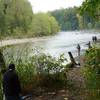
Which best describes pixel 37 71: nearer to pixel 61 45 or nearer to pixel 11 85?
pixel 11 85

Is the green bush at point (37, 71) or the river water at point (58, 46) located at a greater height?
the green bush at point (37, 71)

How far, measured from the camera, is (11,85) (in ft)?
36.0

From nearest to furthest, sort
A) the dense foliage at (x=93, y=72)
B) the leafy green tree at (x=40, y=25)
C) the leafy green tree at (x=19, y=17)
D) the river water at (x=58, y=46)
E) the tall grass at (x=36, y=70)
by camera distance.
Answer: the dense foliage at (x=93, y=72)
the tall grass at (x=36, y=70)
the river water at (x=58, y=46)
the leafy green tree at (x=19, y=17)
the leafy green tree at (x=40, y=25)

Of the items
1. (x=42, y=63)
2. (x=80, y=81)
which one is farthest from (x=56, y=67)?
(x=80, y=81)

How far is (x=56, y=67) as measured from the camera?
1609 cm

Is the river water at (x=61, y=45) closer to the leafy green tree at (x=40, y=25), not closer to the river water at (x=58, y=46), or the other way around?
the river water at (x=58, y=46)

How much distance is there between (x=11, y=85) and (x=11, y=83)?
6cm

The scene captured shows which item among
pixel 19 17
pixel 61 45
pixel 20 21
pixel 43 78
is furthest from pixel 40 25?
pixel 43 78

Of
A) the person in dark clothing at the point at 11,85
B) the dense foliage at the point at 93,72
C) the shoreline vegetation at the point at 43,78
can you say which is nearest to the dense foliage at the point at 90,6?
the dense foliage at the point at 93,72

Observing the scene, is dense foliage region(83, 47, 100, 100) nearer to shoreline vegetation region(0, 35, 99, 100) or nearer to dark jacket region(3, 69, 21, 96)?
shoreline vegetation region(0, 35, 99, 100)

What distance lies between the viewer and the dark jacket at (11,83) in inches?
430

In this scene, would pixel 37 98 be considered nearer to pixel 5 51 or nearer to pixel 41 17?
pixel 5 51

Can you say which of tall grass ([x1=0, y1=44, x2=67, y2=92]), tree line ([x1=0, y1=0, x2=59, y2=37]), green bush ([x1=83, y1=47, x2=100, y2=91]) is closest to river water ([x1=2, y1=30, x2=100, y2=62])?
tall grass ([x1=0, y1=44, x2=67, y2=92])

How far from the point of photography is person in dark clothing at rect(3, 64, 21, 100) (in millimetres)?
10922
